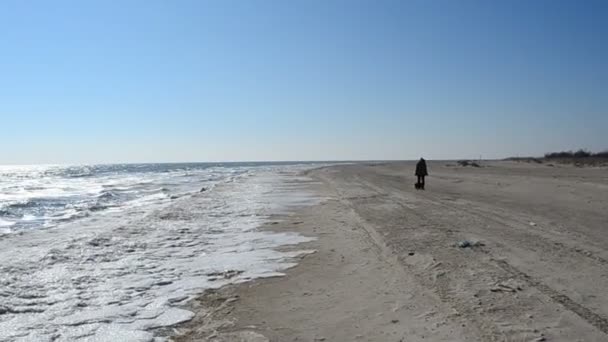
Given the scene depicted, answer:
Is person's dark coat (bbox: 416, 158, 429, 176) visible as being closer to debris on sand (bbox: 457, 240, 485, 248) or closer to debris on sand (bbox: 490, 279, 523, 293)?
debris on sand (bbox: 457, 240, 485, 248)

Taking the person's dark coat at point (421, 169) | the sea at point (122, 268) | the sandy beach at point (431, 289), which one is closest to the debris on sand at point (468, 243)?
the sandy beach at point (431, 289)

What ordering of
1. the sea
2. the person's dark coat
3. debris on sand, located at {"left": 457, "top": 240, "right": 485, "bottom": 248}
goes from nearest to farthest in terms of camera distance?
the sea, debris on sand, located at {"left": 457, "top": 240, "right": 485, "bottom": 248}, the person's dark coat

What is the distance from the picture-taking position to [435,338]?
16.4ft

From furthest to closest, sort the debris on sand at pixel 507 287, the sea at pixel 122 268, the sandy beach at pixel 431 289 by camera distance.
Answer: the debris on sand at pixel 507 287 → the sea at pixel 122 268 → the sandy beach at pixel 431 289

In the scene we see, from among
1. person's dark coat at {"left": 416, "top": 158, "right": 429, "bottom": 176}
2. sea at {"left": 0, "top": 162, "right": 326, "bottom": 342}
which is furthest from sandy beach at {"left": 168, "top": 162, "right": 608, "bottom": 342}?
person's dark coat at {"left": 416, "top": 158, "right": 429, "bottom": 176}

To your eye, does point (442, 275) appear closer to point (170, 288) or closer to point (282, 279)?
point (282, 279)

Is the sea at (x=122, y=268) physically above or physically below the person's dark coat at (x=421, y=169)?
below

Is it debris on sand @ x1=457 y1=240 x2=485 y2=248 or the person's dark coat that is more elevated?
the person's dark coat

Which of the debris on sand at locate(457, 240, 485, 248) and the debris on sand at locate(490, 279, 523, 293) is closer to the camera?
the debris on sand at locate(490, 279, 523, 293)

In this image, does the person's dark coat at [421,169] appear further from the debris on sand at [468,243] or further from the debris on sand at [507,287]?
the debris on sand at [507,287]

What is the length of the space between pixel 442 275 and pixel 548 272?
1.54 meters

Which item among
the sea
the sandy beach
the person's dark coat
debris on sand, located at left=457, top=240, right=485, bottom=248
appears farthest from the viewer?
the person's dark coat

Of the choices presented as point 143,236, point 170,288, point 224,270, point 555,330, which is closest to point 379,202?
point 143,236

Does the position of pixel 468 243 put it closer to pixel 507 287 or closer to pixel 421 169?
pixel 507 287
